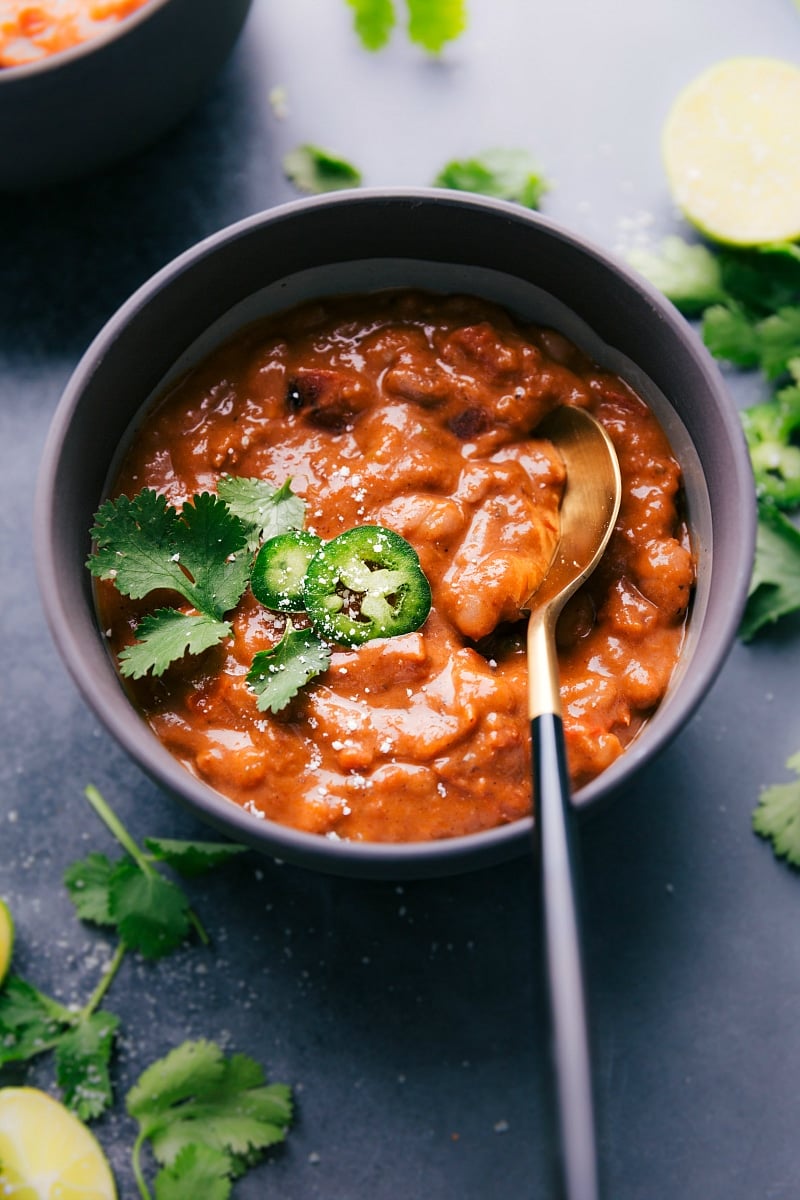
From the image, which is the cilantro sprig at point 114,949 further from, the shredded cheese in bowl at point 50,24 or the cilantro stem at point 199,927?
the shredded cheese in bowl at point 50,24

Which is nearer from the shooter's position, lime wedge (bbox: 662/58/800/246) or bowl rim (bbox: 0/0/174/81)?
bowl rim (bbox: 0/0/174/81)

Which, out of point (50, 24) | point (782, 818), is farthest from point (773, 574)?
point (50, 24)

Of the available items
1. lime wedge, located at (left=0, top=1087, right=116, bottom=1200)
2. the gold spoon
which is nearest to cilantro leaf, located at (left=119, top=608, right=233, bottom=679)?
the gold spoon

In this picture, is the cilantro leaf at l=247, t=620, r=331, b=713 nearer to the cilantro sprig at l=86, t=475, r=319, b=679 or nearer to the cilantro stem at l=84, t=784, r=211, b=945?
the cilantro sprig at l=86, t=475, r=319, b=679

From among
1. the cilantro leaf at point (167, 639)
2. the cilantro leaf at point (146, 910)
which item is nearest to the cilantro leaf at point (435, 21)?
the cilantro leaf at point (167, 639)

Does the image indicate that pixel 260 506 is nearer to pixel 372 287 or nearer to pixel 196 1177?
pixel 372 287

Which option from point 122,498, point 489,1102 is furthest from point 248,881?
point 122,498
